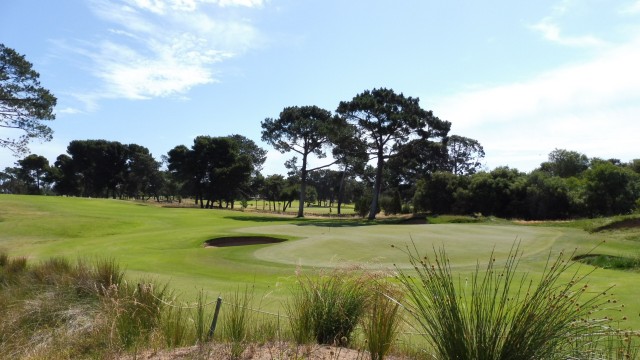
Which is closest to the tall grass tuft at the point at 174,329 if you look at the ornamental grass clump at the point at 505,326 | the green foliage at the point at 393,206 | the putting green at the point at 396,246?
the ornamental grass clump at the point at 505,326

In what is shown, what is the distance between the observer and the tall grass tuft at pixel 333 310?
19.1ft

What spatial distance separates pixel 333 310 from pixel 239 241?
2037 cm

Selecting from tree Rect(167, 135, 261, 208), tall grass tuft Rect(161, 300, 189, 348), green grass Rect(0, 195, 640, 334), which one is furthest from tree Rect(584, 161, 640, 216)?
tree Rect(167, 135, 261, 208)

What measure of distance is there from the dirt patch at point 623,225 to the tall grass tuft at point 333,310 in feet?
88.6

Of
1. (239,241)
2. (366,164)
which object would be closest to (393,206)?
(366,164)

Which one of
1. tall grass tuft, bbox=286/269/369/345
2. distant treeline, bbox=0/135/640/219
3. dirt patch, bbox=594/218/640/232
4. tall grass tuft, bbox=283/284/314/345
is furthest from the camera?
distant treeline, bbox=0/135/640/219

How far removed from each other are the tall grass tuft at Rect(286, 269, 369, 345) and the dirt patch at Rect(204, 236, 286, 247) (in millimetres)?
18812

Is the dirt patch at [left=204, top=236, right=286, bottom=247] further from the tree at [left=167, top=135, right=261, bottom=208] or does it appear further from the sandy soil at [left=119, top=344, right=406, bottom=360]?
the tree at [left=167, top=135, right=261, bottom=208]

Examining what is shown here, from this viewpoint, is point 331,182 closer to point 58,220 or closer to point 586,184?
point 586,184

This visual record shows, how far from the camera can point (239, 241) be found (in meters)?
25.7

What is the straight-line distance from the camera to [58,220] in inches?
1309

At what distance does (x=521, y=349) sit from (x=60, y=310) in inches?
295

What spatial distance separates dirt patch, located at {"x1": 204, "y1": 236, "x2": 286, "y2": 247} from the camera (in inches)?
983

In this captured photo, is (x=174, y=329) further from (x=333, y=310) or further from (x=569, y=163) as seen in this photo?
(x=569, y=163)
